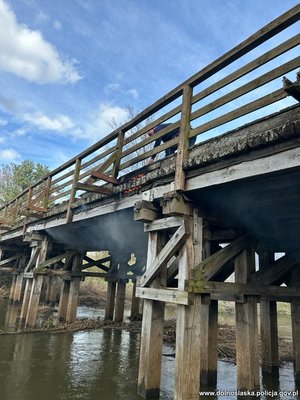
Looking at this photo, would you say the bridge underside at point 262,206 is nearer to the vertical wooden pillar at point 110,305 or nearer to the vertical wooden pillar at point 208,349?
the vertical wooden pillar at point 208,349

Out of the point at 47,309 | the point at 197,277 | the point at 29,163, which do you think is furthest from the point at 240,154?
the point at 29,163

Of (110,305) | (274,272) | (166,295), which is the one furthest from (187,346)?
(110,305)

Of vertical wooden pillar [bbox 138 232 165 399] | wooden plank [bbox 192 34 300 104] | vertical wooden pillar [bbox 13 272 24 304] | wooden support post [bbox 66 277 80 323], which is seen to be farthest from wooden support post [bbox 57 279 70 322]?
wooden plank [bbox 192 34 300 104]

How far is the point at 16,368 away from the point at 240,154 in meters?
5.37

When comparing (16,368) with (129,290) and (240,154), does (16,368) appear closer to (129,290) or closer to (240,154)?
(240,154)

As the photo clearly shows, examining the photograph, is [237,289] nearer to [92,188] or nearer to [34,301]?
[92,188]

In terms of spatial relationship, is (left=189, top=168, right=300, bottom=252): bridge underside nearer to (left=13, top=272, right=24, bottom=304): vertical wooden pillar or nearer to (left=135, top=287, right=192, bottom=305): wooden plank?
(left=135, top=287, right=192, bottom=305): wooden plank

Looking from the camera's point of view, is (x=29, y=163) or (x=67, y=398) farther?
(x=29, y=163)

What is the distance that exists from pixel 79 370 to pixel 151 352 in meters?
2.11

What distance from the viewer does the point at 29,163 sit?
1185 inches

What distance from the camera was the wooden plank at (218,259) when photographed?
430 centimetres

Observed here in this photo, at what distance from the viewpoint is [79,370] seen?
19.2ft

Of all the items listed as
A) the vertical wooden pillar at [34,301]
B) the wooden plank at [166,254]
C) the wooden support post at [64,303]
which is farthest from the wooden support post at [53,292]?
the wooden plank at [166,254]

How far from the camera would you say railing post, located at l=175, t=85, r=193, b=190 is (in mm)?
4434
